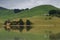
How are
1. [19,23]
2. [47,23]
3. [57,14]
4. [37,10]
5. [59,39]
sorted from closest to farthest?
[59,39]
[19,23]
[47,23]
[57,14]
[37,10]

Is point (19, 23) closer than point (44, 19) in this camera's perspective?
Yes

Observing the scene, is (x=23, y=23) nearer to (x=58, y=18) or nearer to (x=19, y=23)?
(x=19, y=23)

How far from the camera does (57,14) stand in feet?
457

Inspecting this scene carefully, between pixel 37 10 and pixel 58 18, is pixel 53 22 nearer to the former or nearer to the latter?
pixel 58 18

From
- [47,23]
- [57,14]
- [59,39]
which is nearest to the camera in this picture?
[59,39]

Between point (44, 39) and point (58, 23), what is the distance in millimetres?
79584

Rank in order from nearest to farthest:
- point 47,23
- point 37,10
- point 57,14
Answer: point 47,23, point 57,14, point 37,10

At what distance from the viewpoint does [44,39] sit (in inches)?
1885

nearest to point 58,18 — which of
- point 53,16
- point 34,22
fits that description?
point 53,16

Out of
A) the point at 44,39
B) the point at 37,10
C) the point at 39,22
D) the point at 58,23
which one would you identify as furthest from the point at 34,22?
the point at 44,39

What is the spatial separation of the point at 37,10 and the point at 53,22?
232 feet

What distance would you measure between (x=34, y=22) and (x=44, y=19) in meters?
5.13

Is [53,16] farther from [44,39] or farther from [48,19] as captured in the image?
[44,39]

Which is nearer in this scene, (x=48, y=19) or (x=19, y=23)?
(x=19, y=23)
